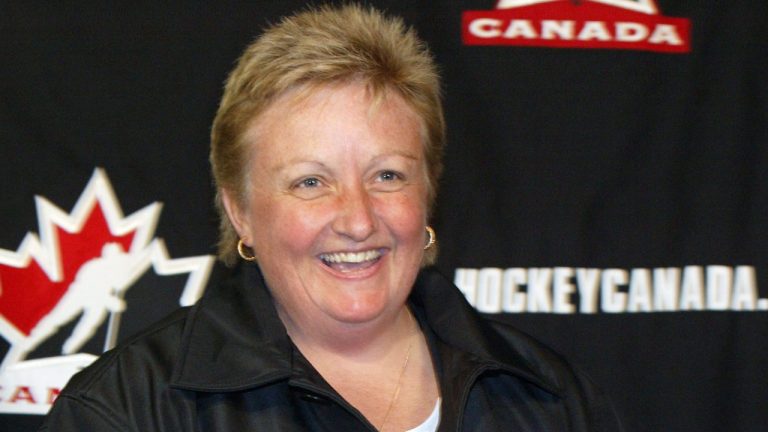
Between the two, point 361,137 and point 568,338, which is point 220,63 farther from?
point 568,338

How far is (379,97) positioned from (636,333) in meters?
1.00

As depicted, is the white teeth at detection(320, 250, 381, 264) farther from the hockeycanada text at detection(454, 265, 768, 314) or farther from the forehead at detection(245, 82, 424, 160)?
the hockeycanada text at detection(454, 265, 768, 314)

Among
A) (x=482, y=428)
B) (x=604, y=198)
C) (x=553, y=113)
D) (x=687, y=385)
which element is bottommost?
(x=687, y=385)

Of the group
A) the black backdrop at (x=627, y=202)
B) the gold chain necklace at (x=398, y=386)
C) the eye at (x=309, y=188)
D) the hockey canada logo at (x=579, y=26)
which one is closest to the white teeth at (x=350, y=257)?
the eye at (x=309, y=188)

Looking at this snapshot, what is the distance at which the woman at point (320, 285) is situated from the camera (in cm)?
179

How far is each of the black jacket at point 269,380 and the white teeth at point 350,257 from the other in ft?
0.50

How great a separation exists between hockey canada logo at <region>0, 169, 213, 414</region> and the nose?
719mm

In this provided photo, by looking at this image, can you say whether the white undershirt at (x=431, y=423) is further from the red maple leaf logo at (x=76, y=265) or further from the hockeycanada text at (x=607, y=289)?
the red maple leaf logo at (x=76, y=265)

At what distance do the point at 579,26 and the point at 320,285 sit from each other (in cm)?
100

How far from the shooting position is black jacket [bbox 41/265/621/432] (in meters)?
1.75

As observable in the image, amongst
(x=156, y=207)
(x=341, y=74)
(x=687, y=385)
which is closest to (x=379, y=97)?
(x=341, y=74)

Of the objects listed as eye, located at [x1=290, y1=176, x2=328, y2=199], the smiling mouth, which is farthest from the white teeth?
eye, located at [x1=290, y1=176, x2=328, y2=199]

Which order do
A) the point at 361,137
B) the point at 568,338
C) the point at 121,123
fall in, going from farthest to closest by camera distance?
1. the point at 568,338
2. the point at 121,123
3. the point at 361,137

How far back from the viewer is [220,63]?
2.41 meters
